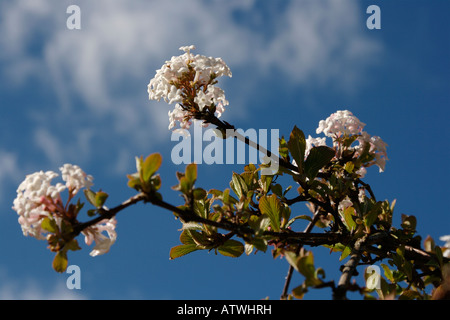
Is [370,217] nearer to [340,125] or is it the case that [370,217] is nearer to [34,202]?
[340,125]

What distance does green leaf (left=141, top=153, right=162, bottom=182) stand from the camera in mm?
1556

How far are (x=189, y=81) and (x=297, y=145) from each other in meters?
0.68

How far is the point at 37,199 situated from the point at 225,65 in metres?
1.28

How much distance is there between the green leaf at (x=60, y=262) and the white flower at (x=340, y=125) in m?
1.69

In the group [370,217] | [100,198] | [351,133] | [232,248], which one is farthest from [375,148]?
[100,198]

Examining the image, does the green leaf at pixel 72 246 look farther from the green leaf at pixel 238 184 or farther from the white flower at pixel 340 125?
the white flower at pixel 340 125

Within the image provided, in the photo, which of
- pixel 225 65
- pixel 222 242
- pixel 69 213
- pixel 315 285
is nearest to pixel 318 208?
pixel 222 242

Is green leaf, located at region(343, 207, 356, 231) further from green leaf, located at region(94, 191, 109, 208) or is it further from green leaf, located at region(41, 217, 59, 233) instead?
green leaf, located at region(41, 217, 59, 233)

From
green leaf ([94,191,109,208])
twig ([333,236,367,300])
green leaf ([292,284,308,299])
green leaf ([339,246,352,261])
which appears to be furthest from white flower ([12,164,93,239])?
green leaf ([339,246,352,261])

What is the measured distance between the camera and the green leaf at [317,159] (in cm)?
238

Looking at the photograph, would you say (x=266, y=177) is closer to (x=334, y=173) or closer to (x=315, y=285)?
(x=334, y=173)

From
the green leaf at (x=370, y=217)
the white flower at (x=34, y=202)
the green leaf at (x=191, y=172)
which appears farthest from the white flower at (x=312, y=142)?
the white flower at (x=34, y=202)

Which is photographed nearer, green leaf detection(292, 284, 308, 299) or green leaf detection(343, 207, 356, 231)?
green leaf detection(292, 284, 308, 299)

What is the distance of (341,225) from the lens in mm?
2248
